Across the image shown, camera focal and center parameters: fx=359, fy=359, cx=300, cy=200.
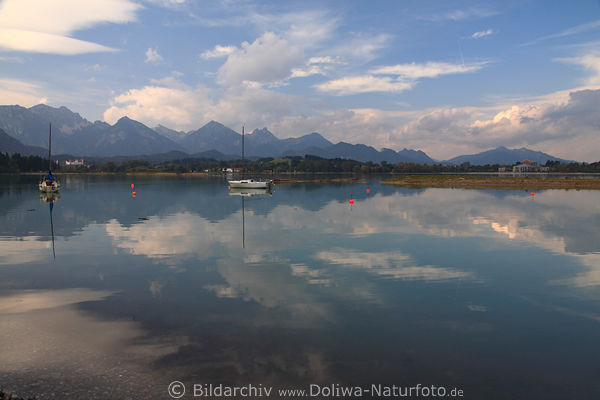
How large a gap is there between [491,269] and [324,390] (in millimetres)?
18762

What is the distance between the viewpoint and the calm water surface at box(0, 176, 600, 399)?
38.1 feet

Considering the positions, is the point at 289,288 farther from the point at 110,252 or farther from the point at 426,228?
the point at 426,228

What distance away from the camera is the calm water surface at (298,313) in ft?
38.1

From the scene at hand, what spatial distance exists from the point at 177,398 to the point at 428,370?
8.01 m

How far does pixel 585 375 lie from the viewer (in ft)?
39.1

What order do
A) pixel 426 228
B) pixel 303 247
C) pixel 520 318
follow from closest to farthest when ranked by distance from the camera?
pixel 520 318
pixel 303 247
pixel 426 228

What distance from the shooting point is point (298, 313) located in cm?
1664

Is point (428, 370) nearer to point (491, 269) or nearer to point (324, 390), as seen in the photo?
point (324, 390)

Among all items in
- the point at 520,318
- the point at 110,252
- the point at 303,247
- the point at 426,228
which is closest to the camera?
the point at 520,318

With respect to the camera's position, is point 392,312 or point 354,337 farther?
point 392,312

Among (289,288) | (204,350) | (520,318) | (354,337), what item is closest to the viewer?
(204,350)

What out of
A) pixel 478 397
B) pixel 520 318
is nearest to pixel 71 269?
pixel 478 397

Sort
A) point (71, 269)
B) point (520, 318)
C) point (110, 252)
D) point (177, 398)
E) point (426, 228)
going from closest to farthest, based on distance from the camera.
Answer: point (177, 398) < point (520, 318) < point (71, 269) < point (110, 252) < point (426, 228)

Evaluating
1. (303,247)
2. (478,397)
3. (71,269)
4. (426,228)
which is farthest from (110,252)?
(426,228)
